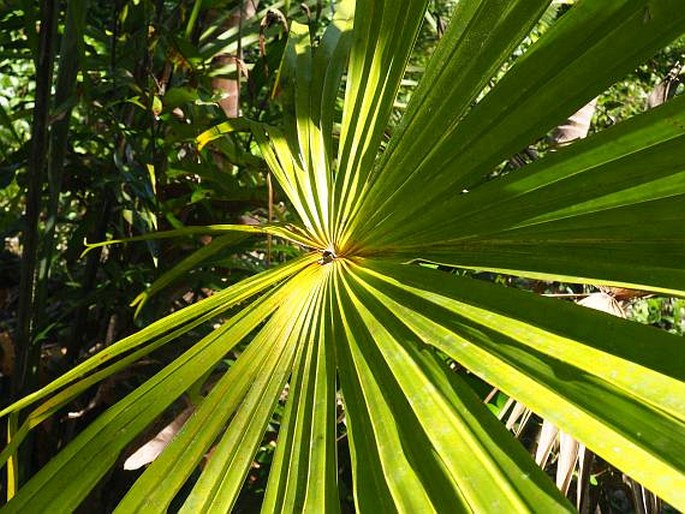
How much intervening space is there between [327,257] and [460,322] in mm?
271

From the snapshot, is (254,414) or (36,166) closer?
(254,414)

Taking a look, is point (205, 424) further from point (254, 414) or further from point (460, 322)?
point (460, 322)

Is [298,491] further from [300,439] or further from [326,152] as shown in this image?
[326,152]

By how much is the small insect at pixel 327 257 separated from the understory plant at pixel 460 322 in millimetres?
11

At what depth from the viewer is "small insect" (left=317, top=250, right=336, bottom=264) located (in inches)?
35.6

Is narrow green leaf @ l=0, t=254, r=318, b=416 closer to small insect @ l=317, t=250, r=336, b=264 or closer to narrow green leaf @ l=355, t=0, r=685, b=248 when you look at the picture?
small insect @ l=317, t=250, r=336, b=264

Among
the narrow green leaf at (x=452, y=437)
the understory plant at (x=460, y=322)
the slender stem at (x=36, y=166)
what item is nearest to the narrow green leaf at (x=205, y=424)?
the understory plant at (x=460, y=322)

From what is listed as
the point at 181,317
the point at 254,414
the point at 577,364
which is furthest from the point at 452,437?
the point at 181,317

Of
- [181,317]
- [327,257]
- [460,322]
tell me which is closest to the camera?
[460,322]

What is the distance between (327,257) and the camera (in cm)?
91

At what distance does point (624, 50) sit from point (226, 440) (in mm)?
456

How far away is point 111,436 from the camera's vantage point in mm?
693

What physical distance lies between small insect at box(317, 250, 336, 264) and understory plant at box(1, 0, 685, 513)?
0.04ft

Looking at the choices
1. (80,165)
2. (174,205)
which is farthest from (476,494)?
(80,165)
